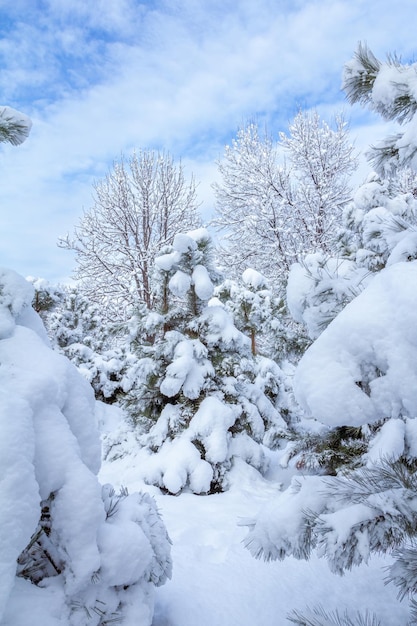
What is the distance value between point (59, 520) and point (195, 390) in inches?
159

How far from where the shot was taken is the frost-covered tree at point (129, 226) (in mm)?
14602

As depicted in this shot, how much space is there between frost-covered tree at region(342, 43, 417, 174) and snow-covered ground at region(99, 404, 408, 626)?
1769mm

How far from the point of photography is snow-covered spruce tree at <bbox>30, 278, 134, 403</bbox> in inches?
372

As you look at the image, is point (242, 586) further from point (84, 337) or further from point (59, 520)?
point (84, 337)

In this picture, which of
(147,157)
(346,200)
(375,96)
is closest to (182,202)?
(147,157)

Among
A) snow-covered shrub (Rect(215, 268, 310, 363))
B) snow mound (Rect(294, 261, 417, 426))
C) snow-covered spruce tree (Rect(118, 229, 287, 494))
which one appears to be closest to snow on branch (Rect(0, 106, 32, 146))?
snow mound (Rect(294, 261, 417, 426))

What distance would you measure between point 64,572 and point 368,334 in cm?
157

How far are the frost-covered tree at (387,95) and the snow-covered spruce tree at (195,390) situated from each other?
3.89 metres

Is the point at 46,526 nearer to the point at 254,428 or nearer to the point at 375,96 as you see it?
the point at 375,96

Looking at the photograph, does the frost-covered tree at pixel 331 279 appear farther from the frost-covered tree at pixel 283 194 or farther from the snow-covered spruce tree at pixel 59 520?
the frost-covered tree at pixel 283 194

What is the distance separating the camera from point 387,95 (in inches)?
70.7

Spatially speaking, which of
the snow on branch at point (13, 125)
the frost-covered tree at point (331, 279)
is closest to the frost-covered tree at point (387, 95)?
the frost-covered tree at point (331, 279)

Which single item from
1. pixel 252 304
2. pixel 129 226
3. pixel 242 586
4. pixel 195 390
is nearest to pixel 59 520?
pixel 242 586

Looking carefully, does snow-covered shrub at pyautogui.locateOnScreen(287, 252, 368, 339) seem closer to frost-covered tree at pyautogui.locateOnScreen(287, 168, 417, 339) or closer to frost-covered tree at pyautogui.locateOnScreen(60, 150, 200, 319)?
frost-covered tree at pyautogui.locateOnScreen(287, 168, 417, 339)
